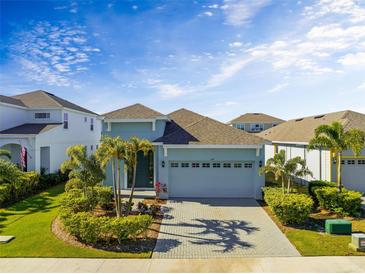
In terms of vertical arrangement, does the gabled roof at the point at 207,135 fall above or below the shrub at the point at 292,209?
above

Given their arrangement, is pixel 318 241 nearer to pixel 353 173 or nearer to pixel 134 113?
pixel 353 173

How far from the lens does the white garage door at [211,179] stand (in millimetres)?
16562

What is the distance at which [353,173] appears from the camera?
17.9 meters

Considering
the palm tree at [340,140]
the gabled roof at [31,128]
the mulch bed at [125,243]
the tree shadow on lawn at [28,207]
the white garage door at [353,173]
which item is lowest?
the mulch bed at [125,243]

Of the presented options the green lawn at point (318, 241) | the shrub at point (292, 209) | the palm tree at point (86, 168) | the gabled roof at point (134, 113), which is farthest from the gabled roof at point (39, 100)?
the green lawn at point (318, 241)

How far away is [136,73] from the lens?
60.1ft

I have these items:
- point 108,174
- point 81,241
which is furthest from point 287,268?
point 108,174

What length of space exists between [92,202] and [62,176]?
1117cm

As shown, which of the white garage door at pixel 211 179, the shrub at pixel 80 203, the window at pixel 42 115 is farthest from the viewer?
the window at pixel 42 115

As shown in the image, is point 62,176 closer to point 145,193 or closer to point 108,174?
point 108,174

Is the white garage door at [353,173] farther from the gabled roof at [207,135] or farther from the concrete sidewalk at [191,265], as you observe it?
the concrete sidewalk at [191,265]

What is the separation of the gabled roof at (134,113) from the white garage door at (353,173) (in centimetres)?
1337

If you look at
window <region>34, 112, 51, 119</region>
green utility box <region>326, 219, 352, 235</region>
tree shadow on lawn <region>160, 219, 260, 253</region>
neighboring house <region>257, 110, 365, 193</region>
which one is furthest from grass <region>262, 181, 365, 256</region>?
window <region>34, 112, 51, 119</region>

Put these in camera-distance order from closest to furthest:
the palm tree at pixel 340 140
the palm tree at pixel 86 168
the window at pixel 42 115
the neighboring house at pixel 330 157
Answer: the palm tree at pixel 86 168, the palm tree at pixel 340 140, the neighboring house at pixel 330 157, the window at pixel 42 115
